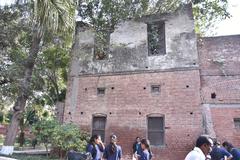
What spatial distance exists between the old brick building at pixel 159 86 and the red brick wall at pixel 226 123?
43 mm

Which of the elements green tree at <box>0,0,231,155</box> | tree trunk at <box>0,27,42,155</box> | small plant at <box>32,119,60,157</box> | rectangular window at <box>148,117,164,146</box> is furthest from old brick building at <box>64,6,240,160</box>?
tree trunk at <box>0,27,42,155</box>

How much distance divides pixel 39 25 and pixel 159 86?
702cm

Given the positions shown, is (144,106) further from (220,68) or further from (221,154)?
(221,154)

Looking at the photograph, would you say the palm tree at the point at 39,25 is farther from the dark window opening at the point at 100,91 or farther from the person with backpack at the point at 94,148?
the person with backpack at the point at 94,148

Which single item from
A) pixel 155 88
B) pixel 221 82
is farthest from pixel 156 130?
pixel 221 82

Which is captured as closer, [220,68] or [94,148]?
[94,148]

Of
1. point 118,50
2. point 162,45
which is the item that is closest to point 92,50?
point 118,50

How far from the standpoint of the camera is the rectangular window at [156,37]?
14969mm

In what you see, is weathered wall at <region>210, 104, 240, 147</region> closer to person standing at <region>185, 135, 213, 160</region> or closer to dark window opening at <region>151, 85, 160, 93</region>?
dark window opening at <region>151, 85, 160, 93</region>

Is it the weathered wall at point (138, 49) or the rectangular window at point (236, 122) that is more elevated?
the weathered wall at point (138, 49)

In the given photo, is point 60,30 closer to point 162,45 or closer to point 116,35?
point 116,35

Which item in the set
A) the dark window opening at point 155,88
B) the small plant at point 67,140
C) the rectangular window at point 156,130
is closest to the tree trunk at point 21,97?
the small plant at point 67,140

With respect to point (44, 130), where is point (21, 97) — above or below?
above

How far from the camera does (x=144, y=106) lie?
13523mm
